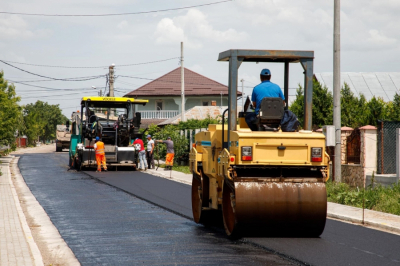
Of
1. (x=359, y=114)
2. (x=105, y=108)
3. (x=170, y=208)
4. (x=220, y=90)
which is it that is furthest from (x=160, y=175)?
(x=220, y=90)

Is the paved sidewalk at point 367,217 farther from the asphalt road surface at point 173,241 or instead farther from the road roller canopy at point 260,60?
the road roller canopy at point 260,60

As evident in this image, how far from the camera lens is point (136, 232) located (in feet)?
33.2

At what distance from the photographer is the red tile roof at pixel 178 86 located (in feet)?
208

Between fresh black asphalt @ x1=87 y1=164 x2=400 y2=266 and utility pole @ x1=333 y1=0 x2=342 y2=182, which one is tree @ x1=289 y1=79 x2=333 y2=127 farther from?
fresh black asphalt @ x1=87 y1=164 x2=400 y2=266

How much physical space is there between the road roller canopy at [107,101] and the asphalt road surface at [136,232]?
1030cm

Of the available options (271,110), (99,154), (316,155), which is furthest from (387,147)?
(99,154)

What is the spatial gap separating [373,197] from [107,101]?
1654 cm

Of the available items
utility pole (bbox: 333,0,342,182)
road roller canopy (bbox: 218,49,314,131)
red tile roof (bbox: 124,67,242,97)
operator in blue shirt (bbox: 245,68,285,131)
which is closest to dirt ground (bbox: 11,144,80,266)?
road roller canopy (bbox: 218,49,314,131)

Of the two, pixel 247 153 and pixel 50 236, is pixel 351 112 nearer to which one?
pixel 247 153

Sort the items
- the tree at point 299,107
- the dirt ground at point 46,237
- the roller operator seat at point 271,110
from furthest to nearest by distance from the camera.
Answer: the tree at point 299,107 < the roller operator seat at point 271,110 < the dirt ground at point 46,237

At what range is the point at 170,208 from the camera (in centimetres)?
1350

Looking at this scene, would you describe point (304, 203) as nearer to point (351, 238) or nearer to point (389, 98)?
point (351, 238)

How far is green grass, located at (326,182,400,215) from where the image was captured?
13.2 metres

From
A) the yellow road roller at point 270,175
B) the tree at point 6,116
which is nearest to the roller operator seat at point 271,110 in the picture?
the yellow road roller at point 270,175
